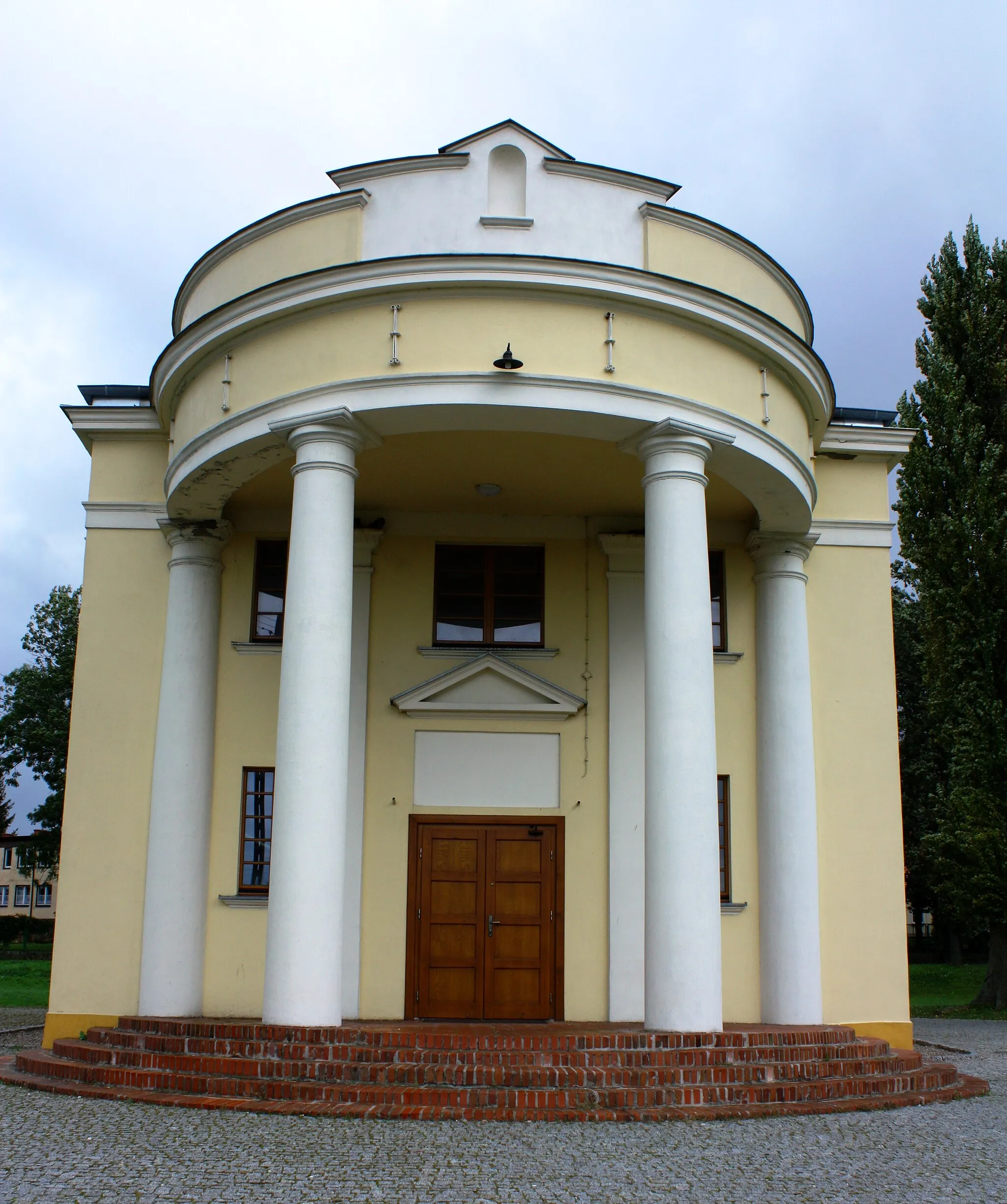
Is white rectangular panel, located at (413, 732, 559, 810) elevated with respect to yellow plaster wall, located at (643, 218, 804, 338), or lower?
lower

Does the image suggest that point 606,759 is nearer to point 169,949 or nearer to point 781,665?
point 781,665

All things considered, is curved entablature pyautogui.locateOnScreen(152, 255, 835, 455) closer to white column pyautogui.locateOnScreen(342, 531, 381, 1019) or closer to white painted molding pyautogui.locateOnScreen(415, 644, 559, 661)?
white column pyautogui.locateOnScreen(342, 531, 381, 1019)

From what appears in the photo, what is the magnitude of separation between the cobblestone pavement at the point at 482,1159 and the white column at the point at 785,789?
12.7 feet

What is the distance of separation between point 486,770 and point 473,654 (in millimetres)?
1331

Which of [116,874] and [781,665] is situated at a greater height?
[781,665]

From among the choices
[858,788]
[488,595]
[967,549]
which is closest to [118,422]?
[488,595]

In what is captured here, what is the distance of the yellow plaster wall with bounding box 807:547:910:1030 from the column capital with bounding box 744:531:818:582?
54cm

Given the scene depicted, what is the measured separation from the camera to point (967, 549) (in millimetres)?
22094

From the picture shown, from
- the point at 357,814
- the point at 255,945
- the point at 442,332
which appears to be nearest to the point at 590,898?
the point at 357,814

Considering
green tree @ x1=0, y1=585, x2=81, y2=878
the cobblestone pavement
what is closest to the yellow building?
the cobblestone pavement

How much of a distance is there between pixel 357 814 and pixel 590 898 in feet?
8.98

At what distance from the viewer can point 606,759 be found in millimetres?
13617

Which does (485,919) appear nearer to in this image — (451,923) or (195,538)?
(451,923)

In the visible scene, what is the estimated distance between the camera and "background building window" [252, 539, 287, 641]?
45.8 ft
